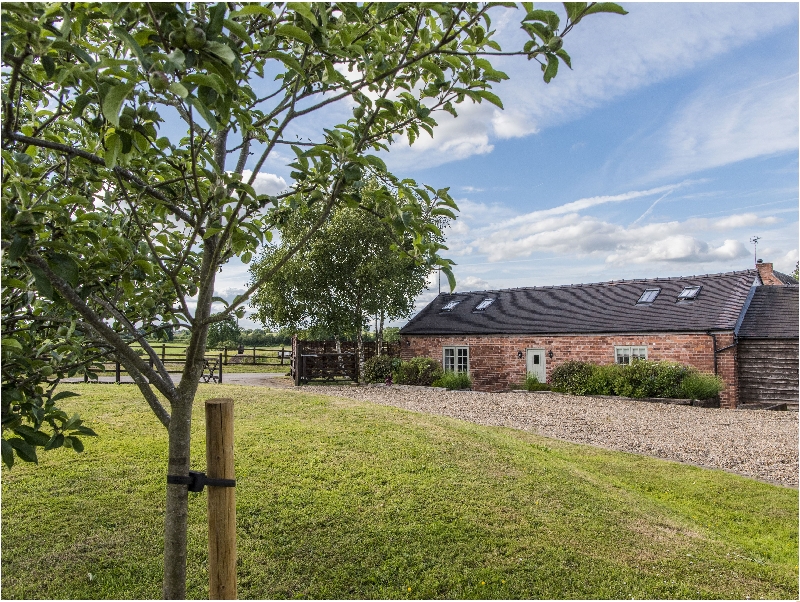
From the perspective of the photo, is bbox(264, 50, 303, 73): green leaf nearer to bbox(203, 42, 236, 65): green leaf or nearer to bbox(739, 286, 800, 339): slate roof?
bbox(203, 42, 236, 65): green leaf

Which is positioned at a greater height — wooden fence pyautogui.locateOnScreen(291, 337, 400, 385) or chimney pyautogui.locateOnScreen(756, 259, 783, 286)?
chimney pyautogui.locateOnScreen(756, 259, 783, 286)

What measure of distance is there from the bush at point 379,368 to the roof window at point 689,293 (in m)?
10.2

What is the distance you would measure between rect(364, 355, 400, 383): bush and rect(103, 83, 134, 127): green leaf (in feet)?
62.4

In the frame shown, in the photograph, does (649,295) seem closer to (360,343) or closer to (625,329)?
(625,329)

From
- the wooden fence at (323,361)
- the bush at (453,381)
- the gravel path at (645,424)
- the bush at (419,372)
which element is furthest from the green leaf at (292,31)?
the bush at (419,372)

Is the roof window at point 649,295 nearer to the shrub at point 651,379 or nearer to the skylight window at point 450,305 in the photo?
the shrub at point 651,379

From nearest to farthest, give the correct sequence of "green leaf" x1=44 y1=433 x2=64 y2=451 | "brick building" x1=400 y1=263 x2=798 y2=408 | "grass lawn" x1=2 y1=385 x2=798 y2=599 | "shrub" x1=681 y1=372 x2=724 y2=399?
1. "green leaf" x1=44 y1=433 x2=64 y2=451
2. "grass lawn" x1=2 y1=385 x2=798 y2=599
3. "shrub" x1=681 y1=372 x2=724 y2=399
4. "brick building" x1=400 y1=263 x2=798 y2=408

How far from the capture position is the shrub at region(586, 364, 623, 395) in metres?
15.6

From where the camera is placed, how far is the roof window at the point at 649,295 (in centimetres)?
1828

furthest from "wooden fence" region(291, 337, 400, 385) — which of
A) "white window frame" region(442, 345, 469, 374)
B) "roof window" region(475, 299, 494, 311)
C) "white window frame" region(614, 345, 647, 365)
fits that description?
"white window frame" region(614, 345, 647, 365)

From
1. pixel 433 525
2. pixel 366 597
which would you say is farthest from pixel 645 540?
pixel 366 597

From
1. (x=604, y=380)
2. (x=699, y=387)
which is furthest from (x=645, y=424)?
(x=604, y=380)

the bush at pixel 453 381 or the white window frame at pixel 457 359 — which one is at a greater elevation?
the white window frame at pixel 457 359

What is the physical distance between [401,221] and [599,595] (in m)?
3.32
